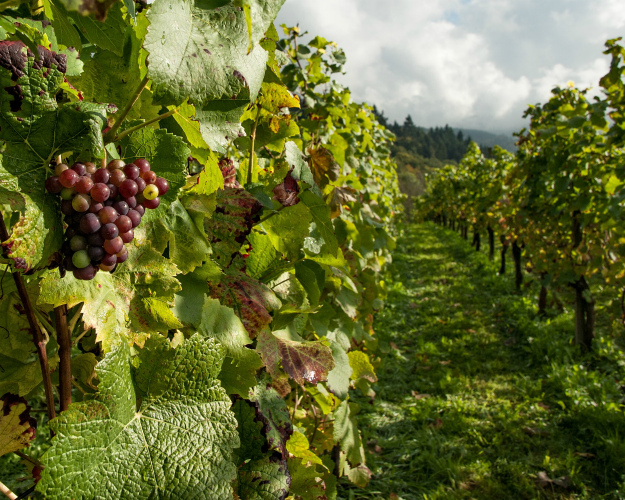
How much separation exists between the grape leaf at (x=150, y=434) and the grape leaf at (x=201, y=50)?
422 mm

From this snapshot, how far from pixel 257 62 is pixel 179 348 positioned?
503 millimetres

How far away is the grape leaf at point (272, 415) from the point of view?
3.59 ft

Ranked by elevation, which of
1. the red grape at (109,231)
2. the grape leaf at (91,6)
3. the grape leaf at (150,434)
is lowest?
the grape leaf at (150,434)

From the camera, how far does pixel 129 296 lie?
2.44 feet

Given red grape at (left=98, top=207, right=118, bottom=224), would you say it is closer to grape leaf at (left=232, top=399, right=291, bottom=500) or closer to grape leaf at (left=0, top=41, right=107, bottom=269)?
grape leaf at (left=0, top=41, right=107, bottom=269)

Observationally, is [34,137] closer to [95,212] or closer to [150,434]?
[95,212]

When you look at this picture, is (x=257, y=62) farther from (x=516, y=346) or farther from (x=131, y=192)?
(x=516, y=346)

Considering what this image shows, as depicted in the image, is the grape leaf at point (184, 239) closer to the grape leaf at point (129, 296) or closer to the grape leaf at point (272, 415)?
the grape leaf at point (129, 296)

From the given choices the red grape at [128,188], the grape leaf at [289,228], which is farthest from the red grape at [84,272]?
the grape leaf at [289,228]

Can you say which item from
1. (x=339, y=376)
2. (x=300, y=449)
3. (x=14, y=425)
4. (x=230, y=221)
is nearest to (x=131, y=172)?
(x=230, y=221)

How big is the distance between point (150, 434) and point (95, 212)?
402mm

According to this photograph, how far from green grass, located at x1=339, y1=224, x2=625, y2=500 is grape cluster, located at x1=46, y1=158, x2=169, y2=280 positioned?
3103mm

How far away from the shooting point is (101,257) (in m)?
0.55

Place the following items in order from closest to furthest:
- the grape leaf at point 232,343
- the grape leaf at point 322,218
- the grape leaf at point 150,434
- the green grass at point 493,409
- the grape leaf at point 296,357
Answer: the grape leaf at point 150,434 < the grape leaf at point 232,343 < the grape leaf at point 296,357 < the grape leaf at point 322,218 < the green grass at point 493,409
